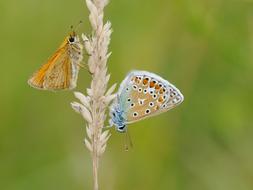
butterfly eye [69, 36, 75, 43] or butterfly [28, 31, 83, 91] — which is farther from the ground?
butterfly eye [69, 36, 75, 43]

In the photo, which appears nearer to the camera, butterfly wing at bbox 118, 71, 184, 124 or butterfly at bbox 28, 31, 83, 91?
butterfly wing at bbox 118, 71, 184, 124

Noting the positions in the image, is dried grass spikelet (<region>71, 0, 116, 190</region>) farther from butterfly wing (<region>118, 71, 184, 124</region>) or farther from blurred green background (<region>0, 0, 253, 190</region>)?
blurred green background (<region>0, 0, 253, 190</region>)

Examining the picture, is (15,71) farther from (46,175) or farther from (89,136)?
(89,136)

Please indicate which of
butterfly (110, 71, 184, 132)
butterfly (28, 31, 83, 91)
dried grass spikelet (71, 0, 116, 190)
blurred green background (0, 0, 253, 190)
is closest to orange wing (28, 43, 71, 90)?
butterfly (28, 31, 83, 91)

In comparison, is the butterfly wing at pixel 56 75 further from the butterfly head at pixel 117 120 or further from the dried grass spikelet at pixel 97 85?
the dried grass spikelet at pixel 97 85

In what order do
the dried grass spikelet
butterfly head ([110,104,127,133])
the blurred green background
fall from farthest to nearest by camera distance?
1. the blurred green background
2. butterfly head ([110,104,127,133])
3. the dried grass spikelet

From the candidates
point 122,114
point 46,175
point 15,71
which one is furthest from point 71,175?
point 122,114

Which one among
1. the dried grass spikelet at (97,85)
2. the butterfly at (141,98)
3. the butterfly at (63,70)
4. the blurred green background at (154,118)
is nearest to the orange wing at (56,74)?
the butterfly at (63,70)
